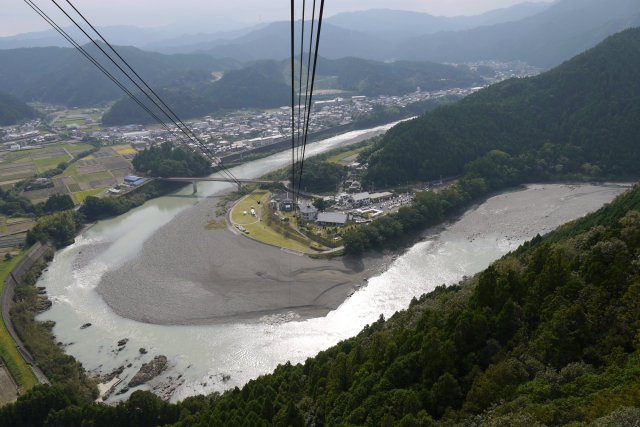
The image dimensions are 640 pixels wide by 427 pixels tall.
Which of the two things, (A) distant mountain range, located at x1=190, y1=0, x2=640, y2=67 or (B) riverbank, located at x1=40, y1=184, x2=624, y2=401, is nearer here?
(B) riverbank, located at x1=40, y1=184, x2=624, y2=401

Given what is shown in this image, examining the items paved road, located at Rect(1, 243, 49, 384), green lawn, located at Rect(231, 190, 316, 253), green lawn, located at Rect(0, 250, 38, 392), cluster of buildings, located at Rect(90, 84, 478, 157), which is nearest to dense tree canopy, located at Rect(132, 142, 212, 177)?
cluster of buildings, located at Rect(90, 84, 478, 157)

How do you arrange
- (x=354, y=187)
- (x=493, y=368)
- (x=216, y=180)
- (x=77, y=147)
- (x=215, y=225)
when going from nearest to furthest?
(x=493, y=368) → (x=215, y=225) → (x=354, y=187) → (x=216, y=180) → (x=77, y=147)

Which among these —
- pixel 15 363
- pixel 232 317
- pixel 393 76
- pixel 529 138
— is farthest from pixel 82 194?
pixel 393 76

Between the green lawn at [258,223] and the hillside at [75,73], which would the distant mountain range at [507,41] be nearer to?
the hillside at [75,73]

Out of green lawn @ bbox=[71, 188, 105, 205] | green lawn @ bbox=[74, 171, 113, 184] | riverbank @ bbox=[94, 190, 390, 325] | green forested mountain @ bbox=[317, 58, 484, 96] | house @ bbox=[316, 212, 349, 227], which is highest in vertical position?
green forested mountain @ bbox=[317, 58, 484, 96]

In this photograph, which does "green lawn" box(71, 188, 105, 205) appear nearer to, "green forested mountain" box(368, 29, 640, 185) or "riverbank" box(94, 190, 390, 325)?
"riverbank" box(94, 190, 390, 325)

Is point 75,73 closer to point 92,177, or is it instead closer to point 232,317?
point 92,177

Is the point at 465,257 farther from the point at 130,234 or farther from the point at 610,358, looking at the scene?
the point at 130,234
